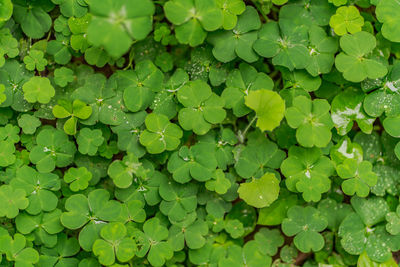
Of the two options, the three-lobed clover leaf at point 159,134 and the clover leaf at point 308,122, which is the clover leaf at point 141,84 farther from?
the clover leaf at point 308,122

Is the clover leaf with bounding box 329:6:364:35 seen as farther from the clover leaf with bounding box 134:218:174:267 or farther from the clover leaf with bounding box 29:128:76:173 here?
the clover leaf with bounding box 29:128:76:173

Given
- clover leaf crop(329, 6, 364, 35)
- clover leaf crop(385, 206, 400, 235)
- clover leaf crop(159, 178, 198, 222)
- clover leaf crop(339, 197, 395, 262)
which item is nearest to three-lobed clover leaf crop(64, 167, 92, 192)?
clover leaf crop(159, 178, 198, 222)

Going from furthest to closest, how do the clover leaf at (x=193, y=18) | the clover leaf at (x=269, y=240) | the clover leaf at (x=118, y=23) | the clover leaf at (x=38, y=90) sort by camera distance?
the clover leaf at (x=269, y=240), the clover leaf at (x=38, y=90), the clover leaf at (x=193, y=18), the clover leaf at (x=118, y=23)

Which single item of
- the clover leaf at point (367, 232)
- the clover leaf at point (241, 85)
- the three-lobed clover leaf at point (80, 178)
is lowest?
the clover leaf at point (367, 232)

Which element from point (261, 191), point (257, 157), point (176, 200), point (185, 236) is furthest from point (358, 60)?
point (185, 236)

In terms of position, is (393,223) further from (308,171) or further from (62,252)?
(62,252)

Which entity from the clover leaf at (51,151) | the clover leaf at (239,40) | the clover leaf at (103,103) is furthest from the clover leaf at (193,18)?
the clover leaf at (51,151)

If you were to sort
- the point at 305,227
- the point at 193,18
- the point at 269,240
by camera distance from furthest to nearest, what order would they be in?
1. the point at 269,240
2. the point at 305,227
3. the point at 193,18
